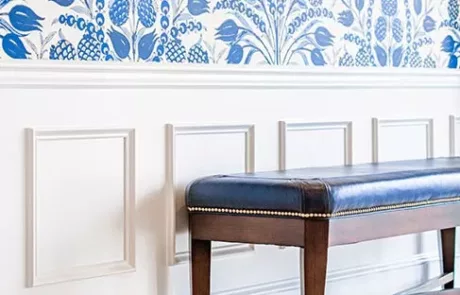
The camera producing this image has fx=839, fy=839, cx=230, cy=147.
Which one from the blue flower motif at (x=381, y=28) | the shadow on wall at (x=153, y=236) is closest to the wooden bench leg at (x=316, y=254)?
the shadow on wall at (x=153, y=236)

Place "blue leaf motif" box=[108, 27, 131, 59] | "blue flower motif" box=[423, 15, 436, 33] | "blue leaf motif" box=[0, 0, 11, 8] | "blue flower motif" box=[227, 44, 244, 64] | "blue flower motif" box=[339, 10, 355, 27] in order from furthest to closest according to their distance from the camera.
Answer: "blue flower motif" box=[423, 15, 436, 33]
"blue flower motif" box=[339, 10, 355, 27]
"blue flower motif" box=[227, 44, 244, 64]
"blue leaf motif" box=[108, 27, 131, 59]
"blue leaf motif" box=[0, 0, 11, 8]

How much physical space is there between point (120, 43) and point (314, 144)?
2.24 feet

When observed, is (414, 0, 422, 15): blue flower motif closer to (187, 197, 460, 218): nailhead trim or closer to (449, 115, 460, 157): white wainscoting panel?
(449, 115, 460, 157): white wainscoting panel

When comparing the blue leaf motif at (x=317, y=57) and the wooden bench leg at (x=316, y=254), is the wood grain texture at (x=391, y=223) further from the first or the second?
the blue leaf motif at (x=317, y=57)

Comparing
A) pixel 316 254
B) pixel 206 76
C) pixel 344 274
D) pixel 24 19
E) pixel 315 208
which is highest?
pixel 24 19

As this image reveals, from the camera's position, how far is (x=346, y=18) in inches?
96.9

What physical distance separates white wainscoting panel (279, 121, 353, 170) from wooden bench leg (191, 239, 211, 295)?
38 centimetres

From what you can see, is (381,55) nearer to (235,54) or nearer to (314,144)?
(314,144)

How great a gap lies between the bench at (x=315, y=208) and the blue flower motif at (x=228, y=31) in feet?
1.20

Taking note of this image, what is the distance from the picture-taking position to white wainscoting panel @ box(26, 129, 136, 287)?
1870 millimetres

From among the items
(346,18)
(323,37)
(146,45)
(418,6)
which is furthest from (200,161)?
(418,6)

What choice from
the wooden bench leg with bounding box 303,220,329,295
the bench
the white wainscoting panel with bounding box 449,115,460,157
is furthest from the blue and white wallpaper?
the wooden bench leg with bounding box 303,220,329,295

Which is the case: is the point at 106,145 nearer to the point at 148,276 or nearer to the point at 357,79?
the point at 148,276

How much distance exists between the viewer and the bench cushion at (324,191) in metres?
1.83
